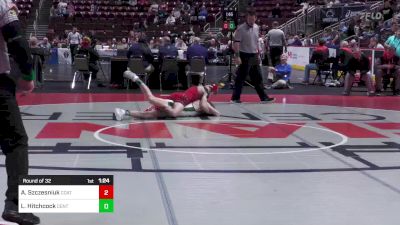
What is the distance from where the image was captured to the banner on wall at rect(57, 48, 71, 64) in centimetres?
2824

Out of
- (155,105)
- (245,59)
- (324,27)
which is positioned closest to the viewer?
(155,105)

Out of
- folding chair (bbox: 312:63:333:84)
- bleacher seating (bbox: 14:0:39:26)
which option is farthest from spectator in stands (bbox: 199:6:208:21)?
folding chair (bbox: 312:63:333:84)

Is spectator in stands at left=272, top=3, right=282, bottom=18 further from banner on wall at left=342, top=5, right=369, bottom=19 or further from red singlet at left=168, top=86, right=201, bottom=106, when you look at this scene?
red singlet at left=168, top=86, right=201, bottom=106

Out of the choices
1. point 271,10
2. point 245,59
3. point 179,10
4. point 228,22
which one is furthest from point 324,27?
point 245,59

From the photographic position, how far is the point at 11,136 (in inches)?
167

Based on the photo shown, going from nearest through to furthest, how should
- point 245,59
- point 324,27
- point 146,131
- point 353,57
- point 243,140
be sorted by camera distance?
point 243,140
point 146,131
point 245,59
point 353,57
point 324,27

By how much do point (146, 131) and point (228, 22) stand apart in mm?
8753

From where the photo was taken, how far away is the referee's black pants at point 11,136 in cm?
419

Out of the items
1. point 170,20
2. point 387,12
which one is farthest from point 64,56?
point 387,12

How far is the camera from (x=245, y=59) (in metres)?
12.5

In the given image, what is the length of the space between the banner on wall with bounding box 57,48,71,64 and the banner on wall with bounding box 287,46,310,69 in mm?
9583

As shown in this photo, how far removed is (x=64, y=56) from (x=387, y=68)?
16.7 meters

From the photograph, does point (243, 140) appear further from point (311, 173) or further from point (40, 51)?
point (40, 51)

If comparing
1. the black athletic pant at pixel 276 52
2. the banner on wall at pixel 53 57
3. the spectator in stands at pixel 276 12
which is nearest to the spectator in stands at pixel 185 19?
the spectator in stands at pixel 276 12
